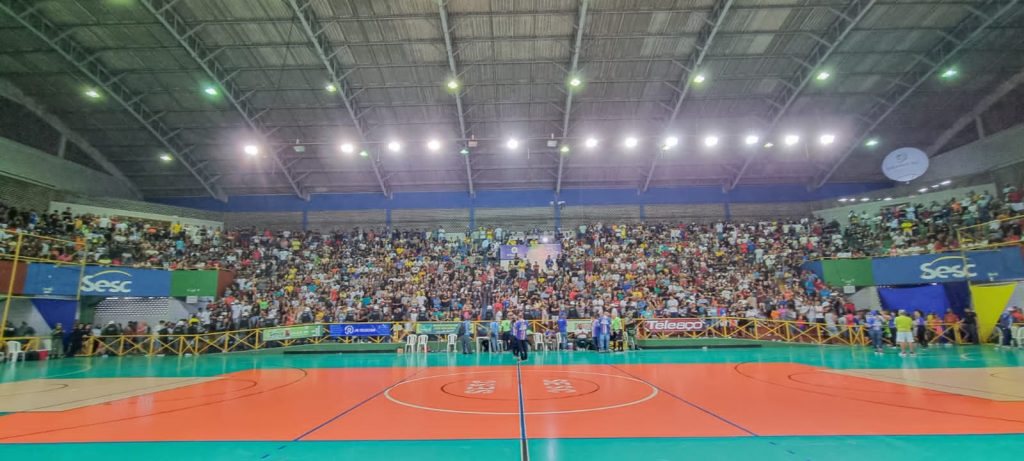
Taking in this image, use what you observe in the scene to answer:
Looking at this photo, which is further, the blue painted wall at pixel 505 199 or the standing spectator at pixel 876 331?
the blue painted wall at pixel 505 199

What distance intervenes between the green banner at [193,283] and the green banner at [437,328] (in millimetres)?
12966

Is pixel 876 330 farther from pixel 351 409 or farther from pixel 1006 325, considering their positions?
pixel 351 409

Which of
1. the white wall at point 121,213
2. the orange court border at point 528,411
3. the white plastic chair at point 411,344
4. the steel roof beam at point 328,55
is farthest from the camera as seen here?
the white wall at point 121,213

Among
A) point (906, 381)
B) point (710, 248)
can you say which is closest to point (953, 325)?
point (710, 248)

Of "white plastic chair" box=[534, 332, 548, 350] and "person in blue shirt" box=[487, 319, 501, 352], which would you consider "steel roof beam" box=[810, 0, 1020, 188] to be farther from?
"person in blue shirt" box=[487, 319, 501, 352]

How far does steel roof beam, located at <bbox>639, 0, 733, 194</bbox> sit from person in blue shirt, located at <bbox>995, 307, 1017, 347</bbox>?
1521 centimetres

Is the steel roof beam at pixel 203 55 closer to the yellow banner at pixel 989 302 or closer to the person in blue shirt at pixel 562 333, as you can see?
the person in blue shirt at pixel 562 333

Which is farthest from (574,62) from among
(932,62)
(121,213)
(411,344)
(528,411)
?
(121,213)

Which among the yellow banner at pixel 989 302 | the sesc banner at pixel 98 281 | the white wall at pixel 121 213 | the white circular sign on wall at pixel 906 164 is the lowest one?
the yellow banner at pixel 989 302

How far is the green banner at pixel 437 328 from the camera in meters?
20.5

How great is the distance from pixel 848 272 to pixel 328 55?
2768 cm

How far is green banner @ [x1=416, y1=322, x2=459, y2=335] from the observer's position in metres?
20.5

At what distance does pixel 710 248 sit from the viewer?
1136 inches

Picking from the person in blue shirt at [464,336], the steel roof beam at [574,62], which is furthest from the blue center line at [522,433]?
the steel roof beam at [574,62]
